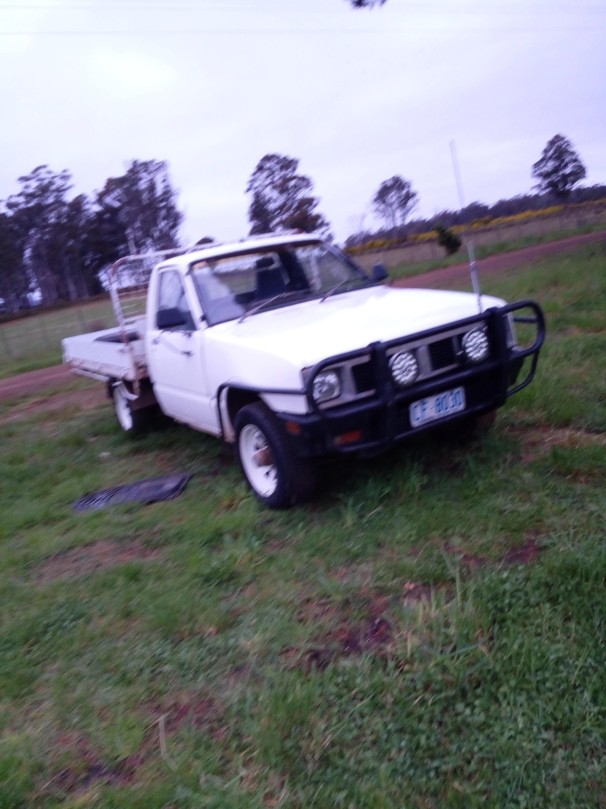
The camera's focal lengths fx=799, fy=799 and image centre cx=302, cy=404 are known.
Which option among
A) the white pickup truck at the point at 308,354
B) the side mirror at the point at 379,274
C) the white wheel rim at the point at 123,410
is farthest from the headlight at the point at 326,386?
the white wheel rim at the point at 123,410

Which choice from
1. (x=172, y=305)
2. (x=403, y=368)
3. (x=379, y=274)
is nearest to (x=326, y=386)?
(x=403, y=368)

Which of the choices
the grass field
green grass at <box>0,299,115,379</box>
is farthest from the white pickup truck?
green grass at <box>0,299,115,379</box>

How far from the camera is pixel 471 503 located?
4504mm

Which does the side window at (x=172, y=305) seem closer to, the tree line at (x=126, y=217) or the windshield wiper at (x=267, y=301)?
the windshield wiper at (x=267, y=301)

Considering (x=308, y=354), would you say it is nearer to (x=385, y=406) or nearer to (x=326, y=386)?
(x=326, y=386)

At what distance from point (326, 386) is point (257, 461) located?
1.00 metres

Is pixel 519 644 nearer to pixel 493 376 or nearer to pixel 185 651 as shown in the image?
pixel 185 651

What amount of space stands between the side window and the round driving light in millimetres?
1900

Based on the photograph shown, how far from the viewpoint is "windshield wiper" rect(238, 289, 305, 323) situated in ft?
A: 18.6

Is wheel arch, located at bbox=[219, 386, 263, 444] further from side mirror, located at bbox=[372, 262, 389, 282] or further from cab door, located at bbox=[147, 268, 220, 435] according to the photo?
side mirror, located at bbox=[372, 262, 389, 282]

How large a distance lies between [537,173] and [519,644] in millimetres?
45001

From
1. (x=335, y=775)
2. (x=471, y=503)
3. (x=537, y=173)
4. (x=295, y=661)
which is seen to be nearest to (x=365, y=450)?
(x=471, y=503)

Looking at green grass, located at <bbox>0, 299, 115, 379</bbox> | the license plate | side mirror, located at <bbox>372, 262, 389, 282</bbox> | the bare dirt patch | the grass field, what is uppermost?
side mirror, located at <bbox>372, 262, 389, 282</bbox>

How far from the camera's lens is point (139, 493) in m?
6.04
